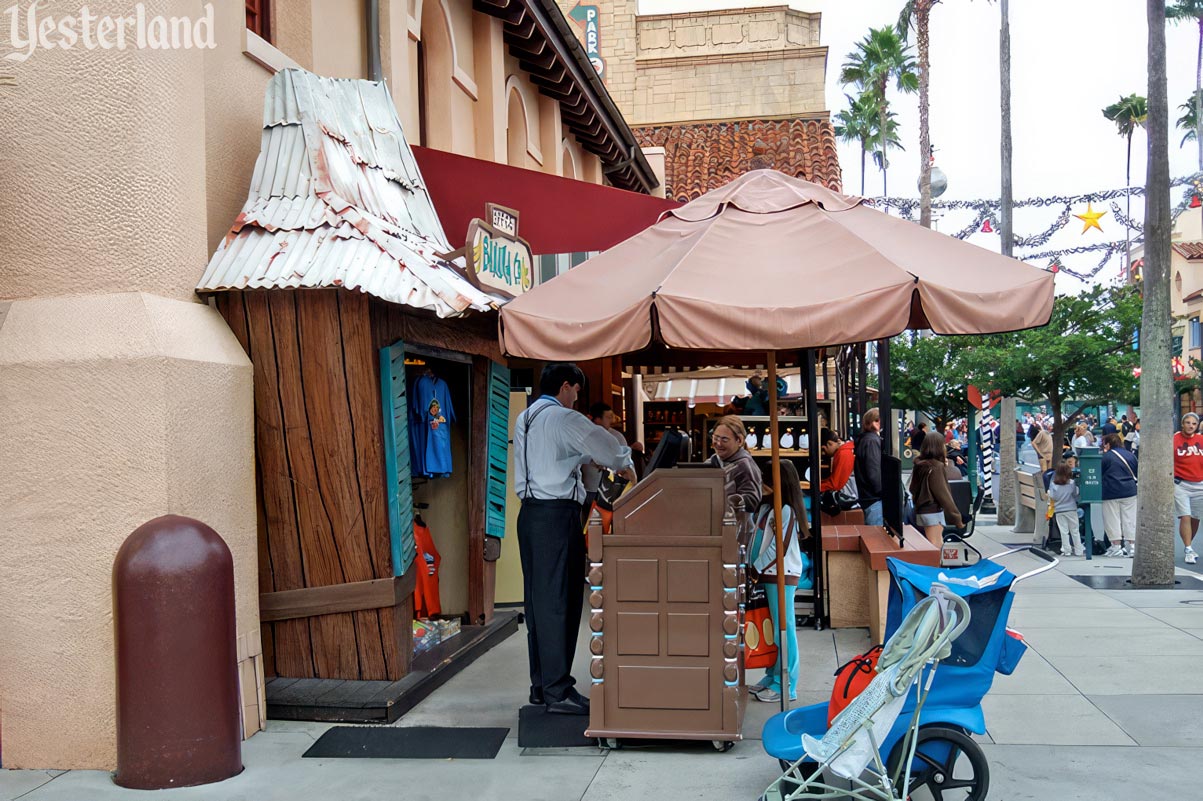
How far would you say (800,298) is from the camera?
5.41 m

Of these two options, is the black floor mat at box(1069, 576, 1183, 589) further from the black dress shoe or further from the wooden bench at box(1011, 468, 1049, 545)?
the black dress shoe

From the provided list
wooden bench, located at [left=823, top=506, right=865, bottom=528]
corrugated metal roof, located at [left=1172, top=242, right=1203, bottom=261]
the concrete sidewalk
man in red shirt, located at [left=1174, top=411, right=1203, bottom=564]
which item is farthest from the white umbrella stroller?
corrugated metal roof, located at [left=1172, top=242, right=1203, bottom=261]

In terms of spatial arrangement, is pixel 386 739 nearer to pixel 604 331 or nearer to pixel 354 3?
pixel 604 331

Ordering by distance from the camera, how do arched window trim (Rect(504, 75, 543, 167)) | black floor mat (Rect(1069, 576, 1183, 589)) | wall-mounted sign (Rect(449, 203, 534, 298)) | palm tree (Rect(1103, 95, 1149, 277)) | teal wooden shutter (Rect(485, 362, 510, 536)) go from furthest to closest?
palm tree (Rect(1103, 95, 1149, 277)) → arched window trim (Rect(504, 75, 543, 167)) → black floor mat (Rect(1069, 576, 1183, 589)) → teal wooden shutter (Rect(485, 362, 510, 536)) → wall-mounted sign (Rect(449, 203, 534, 298))

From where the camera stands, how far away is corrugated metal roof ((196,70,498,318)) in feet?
21.1

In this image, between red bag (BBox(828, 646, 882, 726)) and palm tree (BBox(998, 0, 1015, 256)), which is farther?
palm tree (BBox(998, 0, 1015, 256))

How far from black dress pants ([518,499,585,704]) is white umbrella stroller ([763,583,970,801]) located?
6.85 ft

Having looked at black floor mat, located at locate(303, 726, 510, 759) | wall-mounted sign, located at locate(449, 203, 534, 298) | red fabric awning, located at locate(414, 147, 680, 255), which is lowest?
black floor mat, located at locate(303, 726, 510, 759)

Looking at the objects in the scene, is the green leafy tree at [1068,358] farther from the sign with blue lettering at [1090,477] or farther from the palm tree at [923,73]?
the palm tree at [923,73]

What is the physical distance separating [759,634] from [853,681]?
5.67 feet

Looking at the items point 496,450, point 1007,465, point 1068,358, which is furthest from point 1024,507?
point 496,450

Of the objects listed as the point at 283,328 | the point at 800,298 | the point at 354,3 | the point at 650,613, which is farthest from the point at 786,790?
the point at 354,3

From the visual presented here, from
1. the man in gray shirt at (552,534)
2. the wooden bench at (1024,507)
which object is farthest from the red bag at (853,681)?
the wooden bench at (1024,507)

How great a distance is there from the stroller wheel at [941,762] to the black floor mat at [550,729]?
6.12ft
